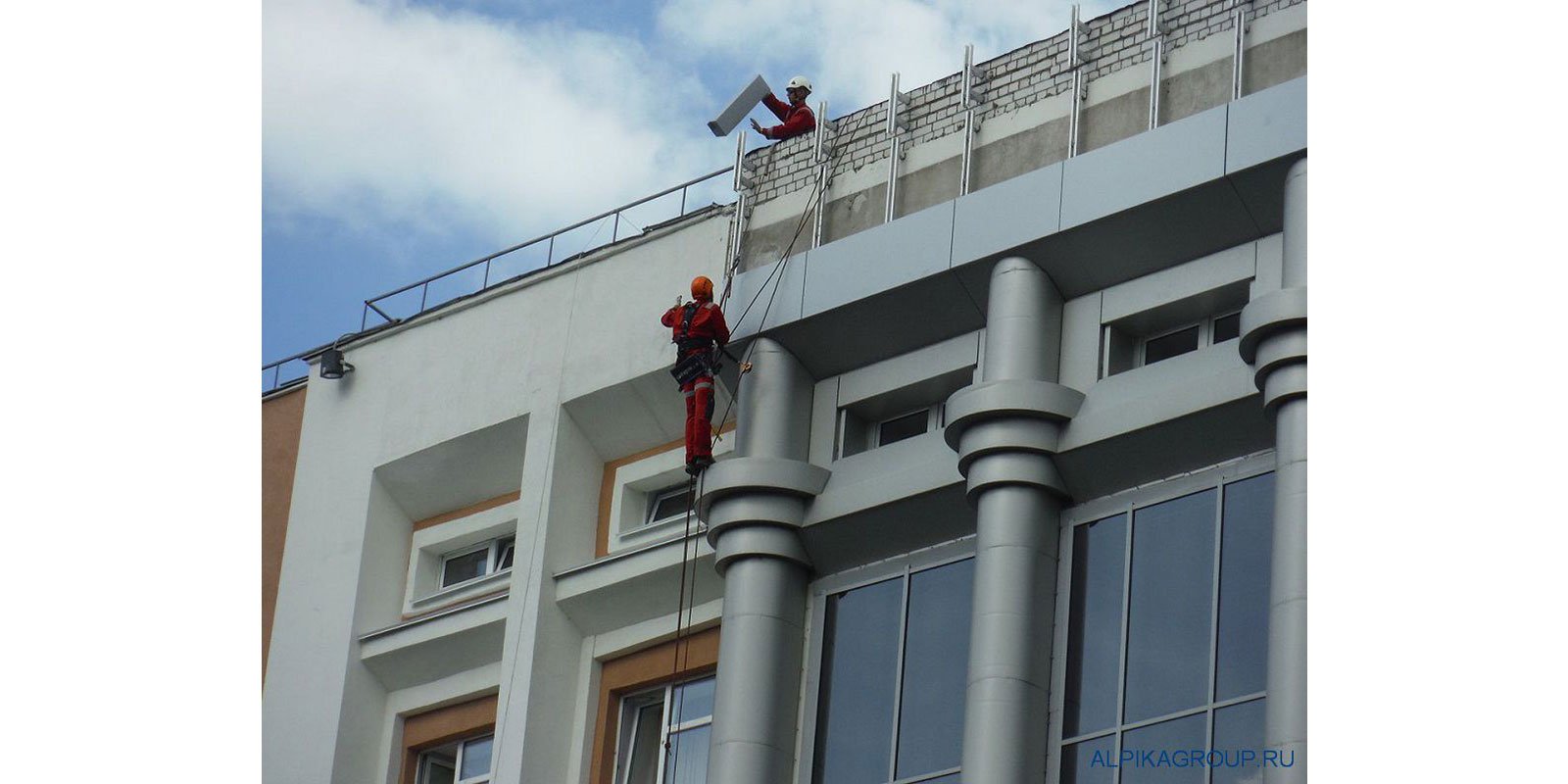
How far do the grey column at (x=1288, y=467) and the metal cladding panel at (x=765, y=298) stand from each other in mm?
4905

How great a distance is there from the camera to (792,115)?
25859 millimetres

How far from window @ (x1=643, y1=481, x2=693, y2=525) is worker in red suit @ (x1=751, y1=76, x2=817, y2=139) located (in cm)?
359

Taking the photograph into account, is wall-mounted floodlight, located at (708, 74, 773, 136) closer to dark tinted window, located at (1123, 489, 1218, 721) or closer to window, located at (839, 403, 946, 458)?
window, located at (839, 403, 946, 458)

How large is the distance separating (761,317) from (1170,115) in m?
4.31

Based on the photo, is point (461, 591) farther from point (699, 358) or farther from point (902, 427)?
point (902, 427)

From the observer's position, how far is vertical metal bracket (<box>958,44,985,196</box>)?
934 inches

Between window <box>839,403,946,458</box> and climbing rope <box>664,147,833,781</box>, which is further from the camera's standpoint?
climbing rope <box>664,147,833,781</box>

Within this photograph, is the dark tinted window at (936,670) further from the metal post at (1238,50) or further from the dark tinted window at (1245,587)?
the metal post at (1238,50)

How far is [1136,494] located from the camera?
21812mm

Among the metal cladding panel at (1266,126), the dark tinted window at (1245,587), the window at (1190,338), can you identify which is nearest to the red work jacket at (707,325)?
the window at (1190,338)

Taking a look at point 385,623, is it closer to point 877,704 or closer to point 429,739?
point 429,739

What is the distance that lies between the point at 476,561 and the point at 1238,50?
10.2 m

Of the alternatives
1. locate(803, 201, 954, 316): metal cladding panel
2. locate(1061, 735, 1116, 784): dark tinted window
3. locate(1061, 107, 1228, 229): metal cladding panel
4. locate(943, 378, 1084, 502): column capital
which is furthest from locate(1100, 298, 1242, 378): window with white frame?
locate(1061, 735, 1116, 784): dark tinted window

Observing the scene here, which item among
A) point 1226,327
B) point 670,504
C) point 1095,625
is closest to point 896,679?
point 1095,625
